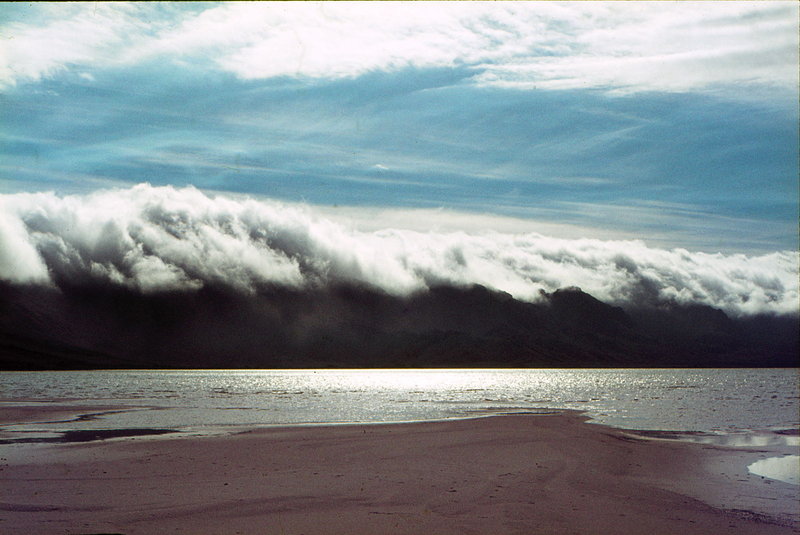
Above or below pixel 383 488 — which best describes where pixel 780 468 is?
below

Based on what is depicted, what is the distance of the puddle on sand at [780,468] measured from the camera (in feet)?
104

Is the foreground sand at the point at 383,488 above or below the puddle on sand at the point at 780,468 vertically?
above

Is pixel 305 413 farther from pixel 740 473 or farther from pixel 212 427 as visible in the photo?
pixel 740 473

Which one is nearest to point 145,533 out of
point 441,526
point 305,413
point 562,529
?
point 441,526

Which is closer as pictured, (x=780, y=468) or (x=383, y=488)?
(x=383, y=488)

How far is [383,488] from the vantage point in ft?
83.2

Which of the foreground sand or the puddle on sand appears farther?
the puddle on sand

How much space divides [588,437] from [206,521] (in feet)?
101

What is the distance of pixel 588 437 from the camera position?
148 feet

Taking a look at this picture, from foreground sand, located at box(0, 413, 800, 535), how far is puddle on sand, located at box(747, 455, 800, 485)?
3.49ft

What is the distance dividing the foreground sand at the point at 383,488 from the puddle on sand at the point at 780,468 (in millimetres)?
1063

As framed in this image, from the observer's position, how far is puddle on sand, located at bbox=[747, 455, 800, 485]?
3177 cm

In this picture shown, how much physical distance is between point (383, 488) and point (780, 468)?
21.7 m

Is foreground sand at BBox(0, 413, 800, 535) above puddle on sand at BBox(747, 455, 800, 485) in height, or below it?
above
